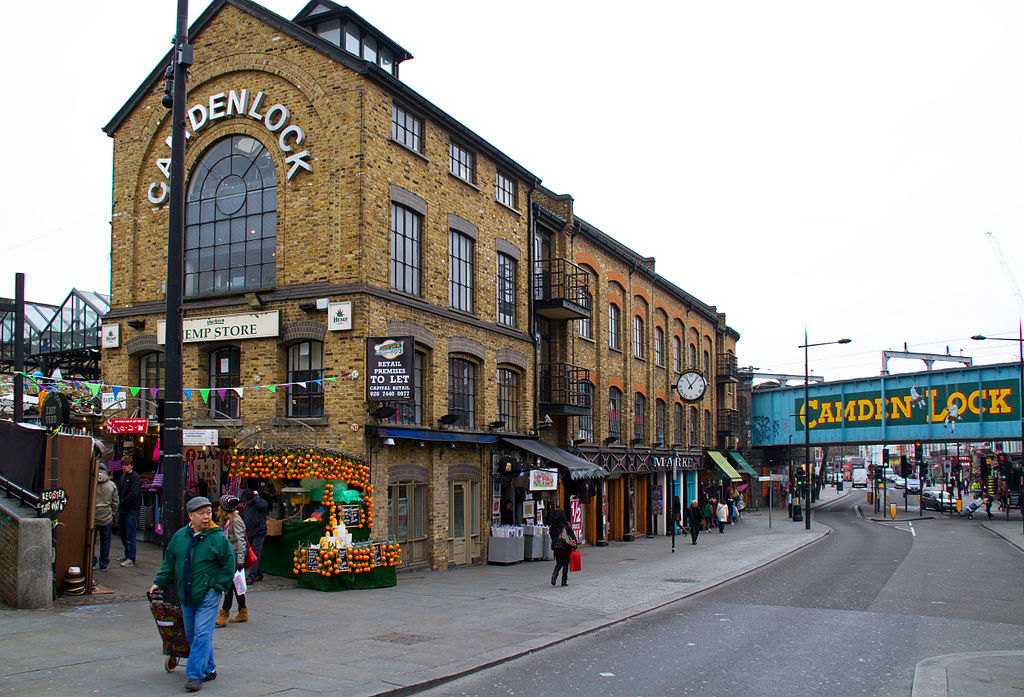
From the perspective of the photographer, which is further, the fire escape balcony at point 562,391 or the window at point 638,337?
the window at point 638,337

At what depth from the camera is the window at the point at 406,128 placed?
19.0m

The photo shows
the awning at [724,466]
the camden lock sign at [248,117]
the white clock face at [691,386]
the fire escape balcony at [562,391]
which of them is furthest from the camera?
the awning at [724,466]

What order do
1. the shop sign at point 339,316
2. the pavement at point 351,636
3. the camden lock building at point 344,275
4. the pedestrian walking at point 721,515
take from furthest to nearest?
1. the pedestrian walking at point 721,515
2. the camden lock building at point 344,275
3. the shop sign at point 339,316
4. the pavement at point 351,636

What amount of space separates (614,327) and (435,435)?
1419 centimetres

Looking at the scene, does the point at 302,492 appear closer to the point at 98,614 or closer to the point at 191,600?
the point at 98,614

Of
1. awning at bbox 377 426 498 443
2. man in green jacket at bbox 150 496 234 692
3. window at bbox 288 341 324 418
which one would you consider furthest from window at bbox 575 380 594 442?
man in green jacket at bbox 150 496 234 692

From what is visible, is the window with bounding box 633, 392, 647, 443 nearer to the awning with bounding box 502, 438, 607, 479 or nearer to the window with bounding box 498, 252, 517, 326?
the awning with bounding box 502, 438, 607, 479

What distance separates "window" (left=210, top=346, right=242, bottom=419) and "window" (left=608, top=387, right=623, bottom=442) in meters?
15.1

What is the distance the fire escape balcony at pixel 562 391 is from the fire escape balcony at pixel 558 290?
1.62 m

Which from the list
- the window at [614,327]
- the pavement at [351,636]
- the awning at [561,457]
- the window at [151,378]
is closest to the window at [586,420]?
the awning at [561,457]

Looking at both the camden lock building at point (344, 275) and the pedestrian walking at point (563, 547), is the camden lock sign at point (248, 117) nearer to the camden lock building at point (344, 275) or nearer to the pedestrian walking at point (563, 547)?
the camden lock building at point (344, 275)

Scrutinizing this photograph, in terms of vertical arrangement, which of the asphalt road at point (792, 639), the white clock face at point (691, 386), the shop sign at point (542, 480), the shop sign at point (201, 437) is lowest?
the asphalt road at point (792, 639)

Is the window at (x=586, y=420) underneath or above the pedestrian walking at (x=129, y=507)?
above

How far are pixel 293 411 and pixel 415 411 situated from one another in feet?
8.66
